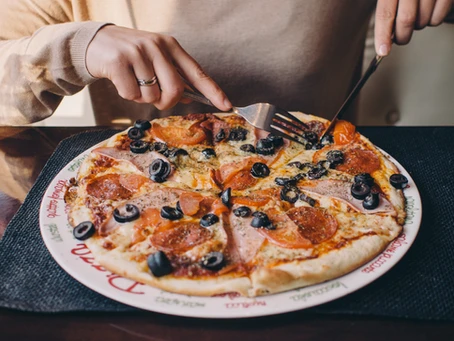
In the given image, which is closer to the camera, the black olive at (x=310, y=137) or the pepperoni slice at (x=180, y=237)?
the pepperoni slice at (x=180, y=237)

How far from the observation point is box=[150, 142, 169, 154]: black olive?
6.18 ft

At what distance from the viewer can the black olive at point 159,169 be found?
171 cm

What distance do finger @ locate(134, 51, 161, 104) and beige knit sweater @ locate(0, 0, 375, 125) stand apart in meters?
0.39

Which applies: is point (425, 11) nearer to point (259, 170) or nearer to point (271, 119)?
point (271, 119)

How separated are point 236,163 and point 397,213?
588 millimetres

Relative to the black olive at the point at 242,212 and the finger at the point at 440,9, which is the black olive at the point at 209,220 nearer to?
the black olive at the point at 242,212

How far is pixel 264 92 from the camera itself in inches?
98.2

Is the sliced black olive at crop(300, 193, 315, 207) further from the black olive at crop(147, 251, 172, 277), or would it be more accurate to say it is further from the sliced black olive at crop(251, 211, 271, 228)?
the black olive at crop(147, 251, 172, 277)

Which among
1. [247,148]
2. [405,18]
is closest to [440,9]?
[405,18]

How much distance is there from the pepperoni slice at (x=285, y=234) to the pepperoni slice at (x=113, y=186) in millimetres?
484

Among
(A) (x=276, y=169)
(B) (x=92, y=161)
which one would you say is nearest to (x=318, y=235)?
(A) (x=276, y=169)

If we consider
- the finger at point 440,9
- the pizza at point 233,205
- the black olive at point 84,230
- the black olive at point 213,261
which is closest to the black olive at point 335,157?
the pizza at point 233,205

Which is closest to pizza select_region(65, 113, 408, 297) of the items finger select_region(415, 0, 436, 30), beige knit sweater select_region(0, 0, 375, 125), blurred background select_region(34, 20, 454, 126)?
beige knit sweater select_region(0, 0, 375, 125)

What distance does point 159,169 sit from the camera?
1716mm
